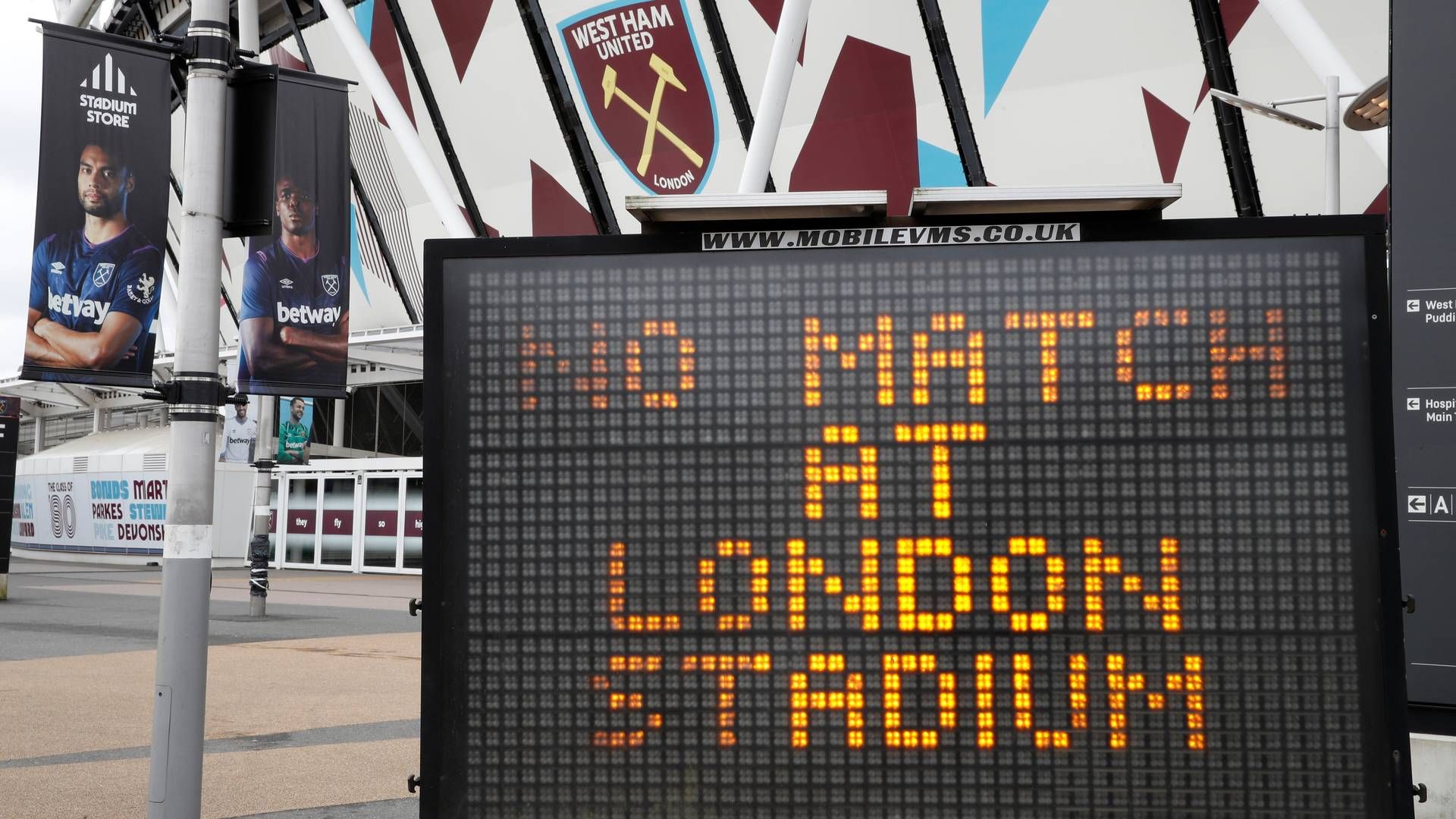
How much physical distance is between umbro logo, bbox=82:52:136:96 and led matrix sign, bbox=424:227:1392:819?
14.5ft

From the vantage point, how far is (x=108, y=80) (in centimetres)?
661

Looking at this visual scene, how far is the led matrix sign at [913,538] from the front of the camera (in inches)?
121

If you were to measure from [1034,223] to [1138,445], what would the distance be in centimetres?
64

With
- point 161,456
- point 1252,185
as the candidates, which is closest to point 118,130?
point 1252,185

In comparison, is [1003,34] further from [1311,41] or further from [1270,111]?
[1270,111]

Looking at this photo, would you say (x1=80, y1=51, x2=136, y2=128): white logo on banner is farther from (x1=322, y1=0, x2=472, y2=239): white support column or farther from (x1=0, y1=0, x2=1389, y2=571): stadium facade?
(x1=322, y1=0, x2=472, y2=239): white support column

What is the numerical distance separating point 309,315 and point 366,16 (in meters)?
24.8

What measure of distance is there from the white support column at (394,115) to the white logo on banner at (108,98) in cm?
1709

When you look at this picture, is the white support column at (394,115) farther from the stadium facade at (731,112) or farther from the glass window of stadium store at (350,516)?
the glass window of stadium store at (350,516)

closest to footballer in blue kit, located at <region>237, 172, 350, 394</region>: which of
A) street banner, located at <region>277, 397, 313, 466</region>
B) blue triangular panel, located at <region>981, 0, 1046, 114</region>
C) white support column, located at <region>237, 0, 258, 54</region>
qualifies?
white support column, located at <region>237, 0, 258, 54</region>

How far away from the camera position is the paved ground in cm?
704

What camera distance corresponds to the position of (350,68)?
113 ft

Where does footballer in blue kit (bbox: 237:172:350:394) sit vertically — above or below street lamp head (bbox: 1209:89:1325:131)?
below

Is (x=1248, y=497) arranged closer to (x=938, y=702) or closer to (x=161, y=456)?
(x=938, y=702)
